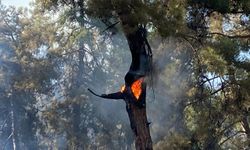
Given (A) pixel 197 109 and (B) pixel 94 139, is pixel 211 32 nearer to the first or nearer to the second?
(A) pixel 197 109

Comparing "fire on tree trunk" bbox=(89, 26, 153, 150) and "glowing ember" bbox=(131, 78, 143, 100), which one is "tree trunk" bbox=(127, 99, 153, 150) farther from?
"glowing ember" bbox=(131, 78, 143, 100)

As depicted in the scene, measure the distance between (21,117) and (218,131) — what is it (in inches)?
790

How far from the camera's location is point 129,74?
8836 mm

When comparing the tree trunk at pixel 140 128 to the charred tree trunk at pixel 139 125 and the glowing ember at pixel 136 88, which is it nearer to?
the charred tree trunk at pixel 139 125

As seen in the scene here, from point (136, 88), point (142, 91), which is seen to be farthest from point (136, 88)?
point (142, 91)

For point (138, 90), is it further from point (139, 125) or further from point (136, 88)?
point (139, 125)

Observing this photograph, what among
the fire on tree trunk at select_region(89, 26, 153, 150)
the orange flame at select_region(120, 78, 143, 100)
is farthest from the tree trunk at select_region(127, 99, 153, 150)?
the orange flame at select_region(120, 78, 143, 100)

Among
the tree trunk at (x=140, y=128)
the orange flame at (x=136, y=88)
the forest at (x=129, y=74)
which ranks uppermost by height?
the forest at (x=129, y=74)

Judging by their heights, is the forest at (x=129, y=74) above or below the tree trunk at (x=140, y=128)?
above

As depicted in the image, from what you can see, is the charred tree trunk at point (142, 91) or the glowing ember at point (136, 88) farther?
the glowing ember at point (136, 88)

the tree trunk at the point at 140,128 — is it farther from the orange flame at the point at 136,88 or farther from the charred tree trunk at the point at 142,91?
the orange flame at the point at 136,88

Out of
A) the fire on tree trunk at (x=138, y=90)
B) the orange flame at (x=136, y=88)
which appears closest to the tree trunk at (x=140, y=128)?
the fire on tree trunk at (x=138, y=90)

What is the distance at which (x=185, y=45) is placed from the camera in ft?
33.1

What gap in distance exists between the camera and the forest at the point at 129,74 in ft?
27.6
